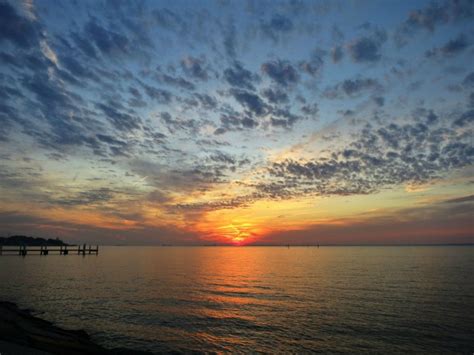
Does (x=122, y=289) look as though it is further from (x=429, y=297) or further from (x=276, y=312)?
(x=429, y=297)

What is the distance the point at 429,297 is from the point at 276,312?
67.7 feet

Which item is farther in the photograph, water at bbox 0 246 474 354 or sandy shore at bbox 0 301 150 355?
water at bbox 0 246 474 354

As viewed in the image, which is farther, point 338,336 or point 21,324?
point 338,336

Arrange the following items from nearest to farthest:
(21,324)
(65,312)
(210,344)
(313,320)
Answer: (21,324) → (210,344) → (313,320) → (65,312)

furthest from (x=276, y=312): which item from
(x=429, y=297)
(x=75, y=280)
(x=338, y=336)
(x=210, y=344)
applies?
(x=75, y=280)

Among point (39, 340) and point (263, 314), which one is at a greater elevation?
point (39, 340)

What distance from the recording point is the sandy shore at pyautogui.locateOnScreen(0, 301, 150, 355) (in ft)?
49.2

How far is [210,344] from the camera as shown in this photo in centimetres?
2266

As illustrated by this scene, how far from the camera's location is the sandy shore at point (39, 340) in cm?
1500

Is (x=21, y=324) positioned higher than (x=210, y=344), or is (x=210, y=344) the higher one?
(x=21, y=324)

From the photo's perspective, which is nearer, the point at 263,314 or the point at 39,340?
the point at 39,340

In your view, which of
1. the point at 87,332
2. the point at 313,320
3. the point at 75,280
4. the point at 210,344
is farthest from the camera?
the point at 75,280

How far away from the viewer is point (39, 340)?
17.9 m

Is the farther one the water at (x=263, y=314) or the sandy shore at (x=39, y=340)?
the water at (x=263, y=314)
